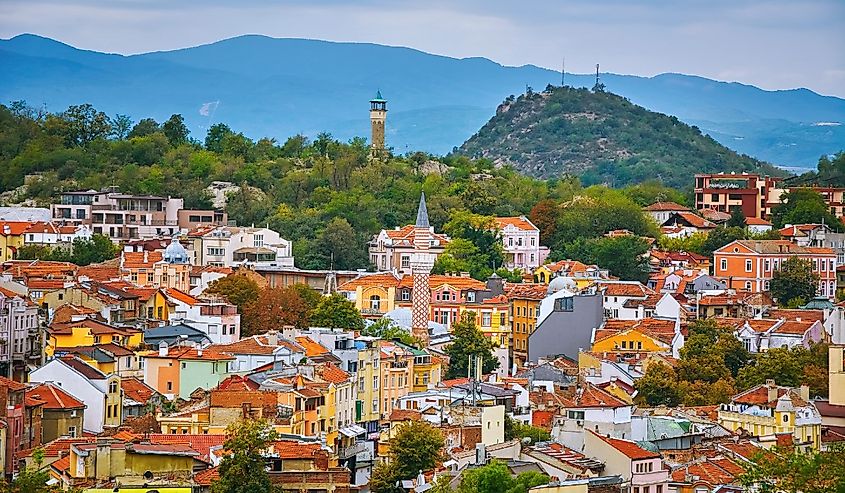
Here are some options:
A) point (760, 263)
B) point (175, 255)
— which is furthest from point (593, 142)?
point (175, 255)

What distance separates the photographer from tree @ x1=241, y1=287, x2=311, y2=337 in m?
46.4

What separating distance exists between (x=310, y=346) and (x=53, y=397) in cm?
818

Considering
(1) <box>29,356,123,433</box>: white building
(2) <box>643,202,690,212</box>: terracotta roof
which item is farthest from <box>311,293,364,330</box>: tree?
(2) <box>643,202,690,212</box>: terracotta roof

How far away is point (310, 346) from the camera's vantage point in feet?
126

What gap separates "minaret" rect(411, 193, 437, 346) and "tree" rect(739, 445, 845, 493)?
1986 centimetres

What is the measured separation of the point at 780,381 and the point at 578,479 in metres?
14.4

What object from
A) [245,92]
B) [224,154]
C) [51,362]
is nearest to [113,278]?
[51,362]

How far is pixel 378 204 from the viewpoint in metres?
69.6

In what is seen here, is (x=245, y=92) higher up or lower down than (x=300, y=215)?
higher up

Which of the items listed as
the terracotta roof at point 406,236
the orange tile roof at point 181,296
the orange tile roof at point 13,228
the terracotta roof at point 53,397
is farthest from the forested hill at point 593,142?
the terracotta roof at point 53,397

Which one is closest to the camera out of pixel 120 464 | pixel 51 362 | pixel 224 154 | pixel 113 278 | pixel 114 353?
pixel 120 464

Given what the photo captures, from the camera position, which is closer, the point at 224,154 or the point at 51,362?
the point at 51,362

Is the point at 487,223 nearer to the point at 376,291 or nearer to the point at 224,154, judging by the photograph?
the point at 376,291

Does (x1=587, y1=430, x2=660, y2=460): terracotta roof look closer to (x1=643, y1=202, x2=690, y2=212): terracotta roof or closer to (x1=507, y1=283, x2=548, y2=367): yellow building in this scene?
(x1=507, y1=283, x2=548, y2=367): yellow building
